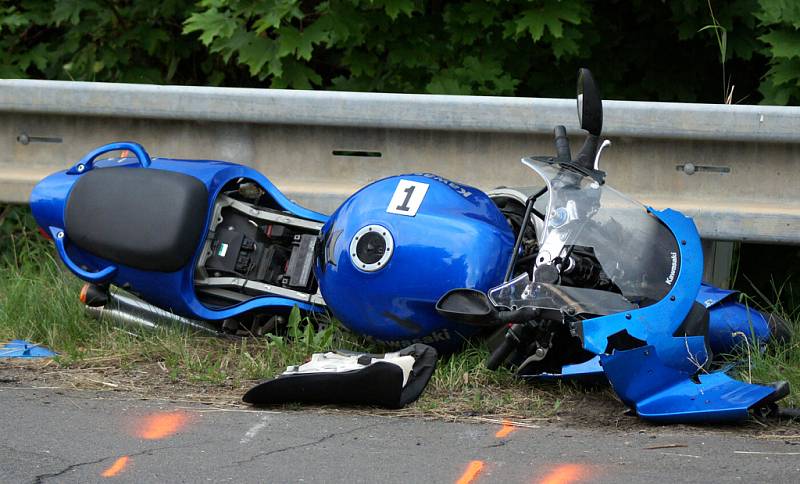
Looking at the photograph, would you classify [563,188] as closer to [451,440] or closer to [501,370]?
[501,370]

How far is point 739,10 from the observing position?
577cm

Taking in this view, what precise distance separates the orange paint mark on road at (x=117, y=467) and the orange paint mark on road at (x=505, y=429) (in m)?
1.08

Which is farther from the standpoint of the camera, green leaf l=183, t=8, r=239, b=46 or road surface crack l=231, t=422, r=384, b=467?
green leaf l=183, t=8, r=239, b=46

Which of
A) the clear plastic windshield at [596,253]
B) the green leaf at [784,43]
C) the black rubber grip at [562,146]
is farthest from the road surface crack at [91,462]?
the green leaf at [784,43]

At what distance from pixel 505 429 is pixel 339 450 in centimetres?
55

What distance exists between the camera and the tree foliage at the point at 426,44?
561 centimetres

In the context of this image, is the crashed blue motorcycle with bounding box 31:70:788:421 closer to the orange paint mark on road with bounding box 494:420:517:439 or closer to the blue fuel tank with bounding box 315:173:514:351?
the blue fuel tank with bounding box 315:173:514:351

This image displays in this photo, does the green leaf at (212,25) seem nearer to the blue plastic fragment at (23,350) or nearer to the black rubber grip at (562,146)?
the blue plastic fragment at (23,350)

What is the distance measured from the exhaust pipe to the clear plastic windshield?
145 centimetres

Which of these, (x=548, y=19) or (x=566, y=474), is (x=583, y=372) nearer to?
(x=566, y=474)

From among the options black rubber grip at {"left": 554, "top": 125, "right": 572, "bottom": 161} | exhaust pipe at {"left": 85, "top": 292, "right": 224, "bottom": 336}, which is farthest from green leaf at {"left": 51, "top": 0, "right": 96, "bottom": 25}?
black rubber grip at {"left": 554, "top": 125, "right": 572, "bottom": 161}

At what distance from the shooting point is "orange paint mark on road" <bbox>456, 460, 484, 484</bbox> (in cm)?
291

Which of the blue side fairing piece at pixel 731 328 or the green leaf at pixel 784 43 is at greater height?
the green leaf at pixel 784 43

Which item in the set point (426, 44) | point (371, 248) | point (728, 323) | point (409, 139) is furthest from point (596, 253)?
point (426, 44)
